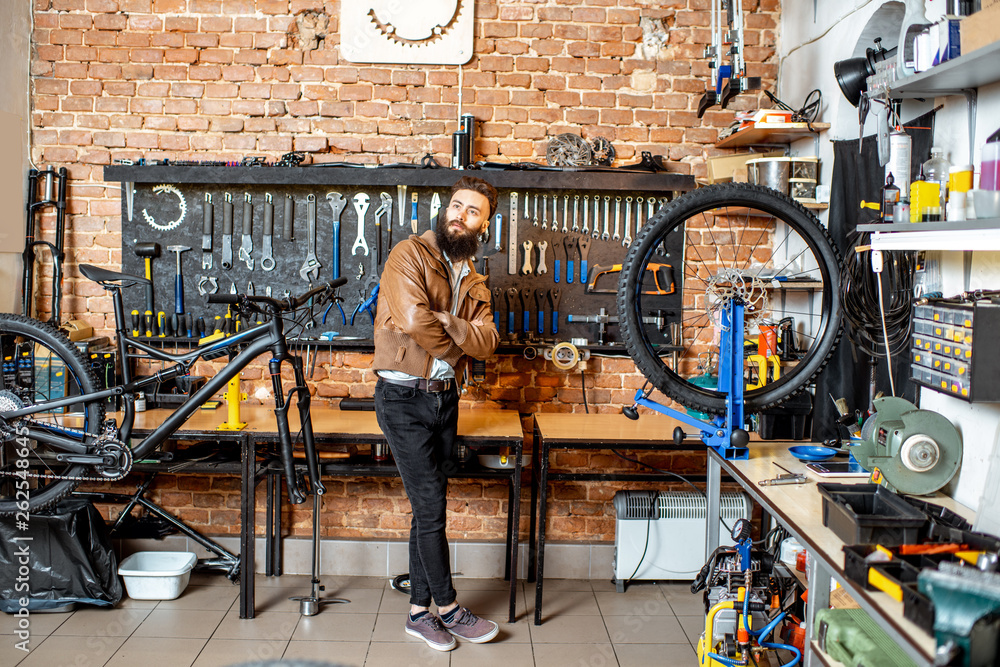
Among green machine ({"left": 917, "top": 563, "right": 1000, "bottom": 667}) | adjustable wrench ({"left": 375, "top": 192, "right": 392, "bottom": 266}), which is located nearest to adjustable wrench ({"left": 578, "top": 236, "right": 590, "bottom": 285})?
adjustable wrench ({"left": 375, "top": 192, "right": 392, "bottom": 266})

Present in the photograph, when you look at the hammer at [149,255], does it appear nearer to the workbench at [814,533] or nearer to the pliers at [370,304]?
the pliers at [370,304]

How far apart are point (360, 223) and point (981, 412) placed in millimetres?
2575

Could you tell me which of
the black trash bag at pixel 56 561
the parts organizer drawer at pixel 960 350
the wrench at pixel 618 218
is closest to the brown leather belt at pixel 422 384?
the wrench at pixel 618 218

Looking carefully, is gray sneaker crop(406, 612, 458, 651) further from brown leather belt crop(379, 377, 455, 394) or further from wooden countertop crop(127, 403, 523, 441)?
brown leather belt crop(379, 377, 455, 394)

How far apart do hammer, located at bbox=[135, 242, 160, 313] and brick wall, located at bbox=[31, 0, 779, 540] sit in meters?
0.14

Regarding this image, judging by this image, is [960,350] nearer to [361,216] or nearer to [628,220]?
[628,220]

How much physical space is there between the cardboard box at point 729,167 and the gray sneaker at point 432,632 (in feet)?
7.39

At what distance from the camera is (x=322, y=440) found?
3.08 meters

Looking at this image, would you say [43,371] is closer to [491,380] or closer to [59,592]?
[59,592]

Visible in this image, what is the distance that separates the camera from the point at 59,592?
10.3 feet

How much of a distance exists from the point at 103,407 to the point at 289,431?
28.9 inches

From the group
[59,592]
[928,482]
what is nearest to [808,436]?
[928,482]

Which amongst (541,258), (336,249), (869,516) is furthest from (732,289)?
(336,249)

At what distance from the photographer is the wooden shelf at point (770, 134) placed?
10.3 feet
